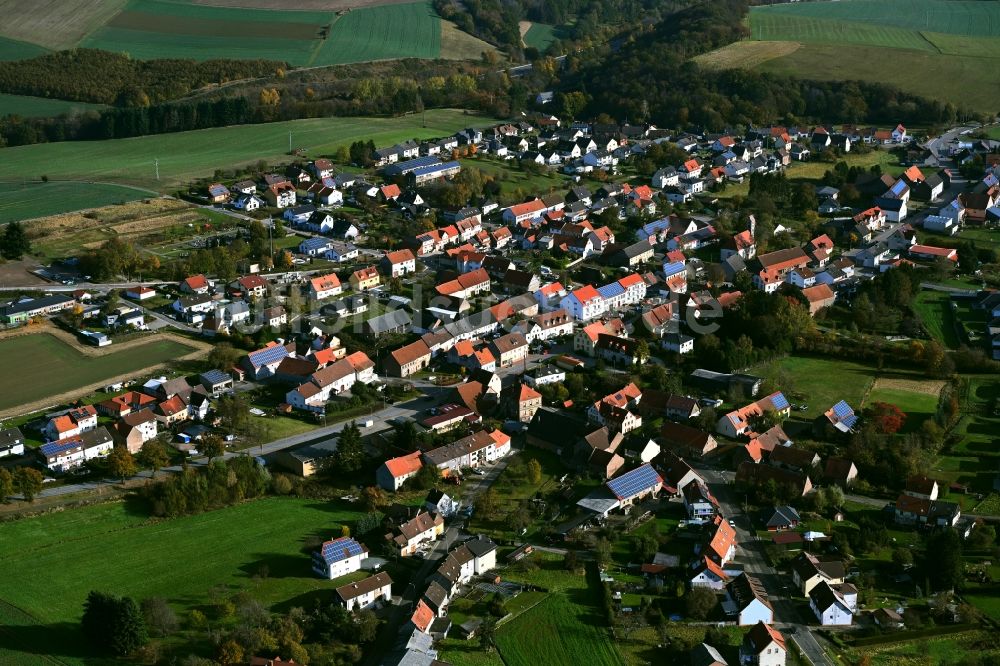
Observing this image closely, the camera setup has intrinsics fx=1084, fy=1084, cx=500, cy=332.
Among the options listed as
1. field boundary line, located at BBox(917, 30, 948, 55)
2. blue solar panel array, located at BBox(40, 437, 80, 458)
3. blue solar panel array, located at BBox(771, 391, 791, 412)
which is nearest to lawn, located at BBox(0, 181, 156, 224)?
blue solar panel array, located at BBox(40, 437, 80, 458)

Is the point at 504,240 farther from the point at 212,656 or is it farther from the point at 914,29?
the point at 914,29

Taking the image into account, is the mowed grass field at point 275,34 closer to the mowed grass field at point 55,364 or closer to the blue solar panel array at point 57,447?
the mowed grass field at point 55,364

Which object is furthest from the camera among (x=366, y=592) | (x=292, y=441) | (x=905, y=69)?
(x=905, y=69)

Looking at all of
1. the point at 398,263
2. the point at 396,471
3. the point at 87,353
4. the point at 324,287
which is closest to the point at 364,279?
the point at 324,287

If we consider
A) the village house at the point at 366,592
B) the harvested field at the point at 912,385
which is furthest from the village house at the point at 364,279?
the village house at the point at 366,592

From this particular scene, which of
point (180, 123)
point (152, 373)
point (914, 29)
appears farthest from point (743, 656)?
point (914, 29)

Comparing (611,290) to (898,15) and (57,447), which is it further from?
(898,15)
